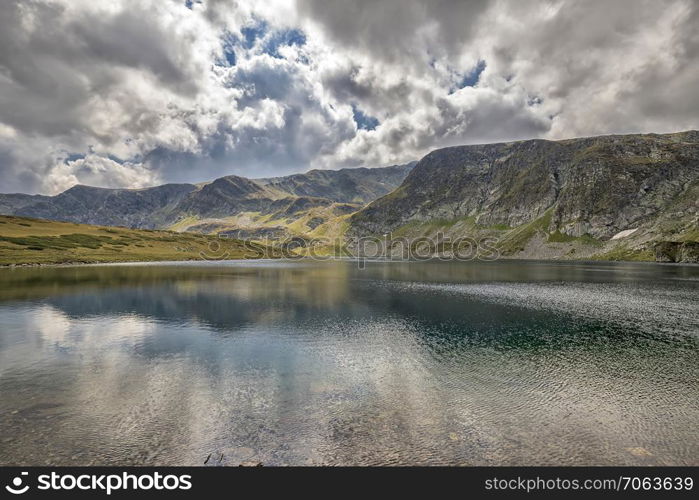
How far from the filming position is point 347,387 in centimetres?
2769

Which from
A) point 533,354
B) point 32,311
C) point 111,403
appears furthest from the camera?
point 32,311

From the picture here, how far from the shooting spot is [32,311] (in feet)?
193

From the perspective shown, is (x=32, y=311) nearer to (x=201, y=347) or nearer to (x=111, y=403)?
(x=201, y=347)

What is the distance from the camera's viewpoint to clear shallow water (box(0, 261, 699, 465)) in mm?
18453

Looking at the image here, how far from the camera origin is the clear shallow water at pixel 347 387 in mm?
18453

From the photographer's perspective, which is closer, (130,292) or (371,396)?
(371,396)

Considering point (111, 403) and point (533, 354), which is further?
point (533, 354)
